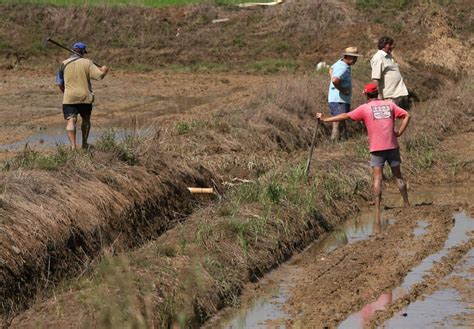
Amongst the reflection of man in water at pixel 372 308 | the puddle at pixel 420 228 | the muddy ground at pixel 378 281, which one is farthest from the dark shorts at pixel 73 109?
the reflection of man in water at pixel 372 308

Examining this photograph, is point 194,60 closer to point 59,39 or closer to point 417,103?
point 59,39

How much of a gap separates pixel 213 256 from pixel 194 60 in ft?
80.1

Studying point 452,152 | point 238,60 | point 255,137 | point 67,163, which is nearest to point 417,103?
point 452,152

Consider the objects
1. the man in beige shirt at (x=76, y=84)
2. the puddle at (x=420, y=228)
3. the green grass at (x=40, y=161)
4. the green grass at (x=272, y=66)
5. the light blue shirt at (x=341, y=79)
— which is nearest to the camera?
the green grass at (x=40, y=161)

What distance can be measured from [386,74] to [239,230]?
548 centimetres

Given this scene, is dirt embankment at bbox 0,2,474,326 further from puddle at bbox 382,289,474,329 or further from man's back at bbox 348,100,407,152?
puddle at bbox 382,289,474,329

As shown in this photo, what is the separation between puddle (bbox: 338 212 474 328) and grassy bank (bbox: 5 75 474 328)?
1.22m

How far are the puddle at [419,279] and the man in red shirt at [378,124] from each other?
38.3 inches

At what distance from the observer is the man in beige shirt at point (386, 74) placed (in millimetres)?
15406

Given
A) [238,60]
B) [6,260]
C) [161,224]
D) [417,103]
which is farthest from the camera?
[238,60]

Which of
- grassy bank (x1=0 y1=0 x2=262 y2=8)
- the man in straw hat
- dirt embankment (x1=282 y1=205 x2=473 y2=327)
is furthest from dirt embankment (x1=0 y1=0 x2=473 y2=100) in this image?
dirt embankment (x1=282 y1=205 x2=473 y2=327)

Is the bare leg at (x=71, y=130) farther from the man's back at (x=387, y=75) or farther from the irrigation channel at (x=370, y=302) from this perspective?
the man's back at (x=387, y=75)

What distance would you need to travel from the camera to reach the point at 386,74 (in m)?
15.5

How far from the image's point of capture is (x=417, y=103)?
2383cm
